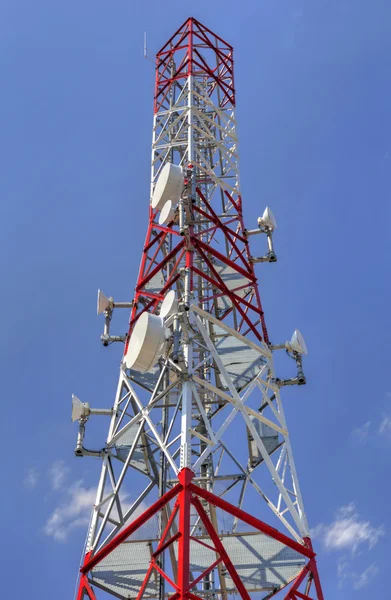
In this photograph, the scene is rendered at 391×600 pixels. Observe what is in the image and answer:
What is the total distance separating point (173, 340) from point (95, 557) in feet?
15.8

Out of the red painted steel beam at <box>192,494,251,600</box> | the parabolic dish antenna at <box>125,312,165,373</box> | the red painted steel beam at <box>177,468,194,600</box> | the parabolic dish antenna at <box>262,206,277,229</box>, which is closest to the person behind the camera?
the red painted steel beam at <box>177,468,194,600</box>

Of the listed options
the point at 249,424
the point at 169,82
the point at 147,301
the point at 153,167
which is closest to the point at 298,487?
the point at 249,424

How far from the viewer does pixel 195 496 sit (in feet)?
43.9

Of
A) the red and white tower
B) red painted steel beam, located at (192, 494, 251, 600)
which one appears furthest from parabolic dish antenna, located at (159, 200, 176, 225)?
red painted steel beam, located at (192, 494, 251, 600)

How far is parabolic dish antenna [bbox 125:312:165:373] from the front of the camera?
15508 mm

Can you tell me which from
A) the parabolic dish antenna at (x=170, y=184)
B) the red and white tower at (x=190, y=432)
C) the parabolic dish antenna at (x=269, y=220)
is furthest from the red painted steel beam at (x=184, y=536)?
the parabolic dish antenna at (x=269, y=220)

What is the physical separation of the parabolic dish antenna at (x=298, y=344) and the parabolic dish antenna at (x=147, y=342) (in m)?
4.97

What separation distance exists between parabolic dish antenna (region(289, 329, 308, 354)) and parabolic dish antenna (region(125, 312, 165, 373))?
4.97 metres

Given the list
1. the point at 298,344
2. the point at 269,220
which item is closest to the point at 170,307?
the point at 298,344

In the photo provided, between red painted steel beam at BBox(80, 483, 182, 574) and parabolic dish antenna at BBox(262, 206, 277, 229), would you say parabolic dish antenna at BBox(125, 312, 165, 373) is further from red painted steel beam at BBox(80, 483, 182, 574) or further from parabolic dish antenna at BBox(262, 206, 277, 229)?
parabolic dish antenna at BBox(262, 206, 277, 229)

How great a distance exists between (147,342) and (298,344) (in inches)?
215

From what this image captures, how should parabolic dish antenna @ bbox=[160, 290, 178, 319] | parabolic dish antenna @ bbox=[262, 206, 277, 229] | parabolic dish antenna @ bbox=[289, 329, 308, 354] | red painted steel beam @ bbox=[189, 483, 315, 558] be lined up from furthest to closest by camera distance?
parabolic dish antenna @ bbox=[262, 206, 277, 229] → parabolic dish antenna @ bbox=[289, 329, 308, 354] → parabolic dish antenna @ bbox=[160, 290, 178, 319] → red painted steel beam @ bbox=[189, 483, 315, 558]

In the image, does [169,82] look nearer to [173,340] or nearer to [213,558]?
[173,340]

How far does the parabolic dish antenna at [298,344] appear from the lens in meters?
19.3
